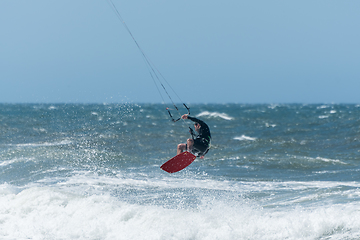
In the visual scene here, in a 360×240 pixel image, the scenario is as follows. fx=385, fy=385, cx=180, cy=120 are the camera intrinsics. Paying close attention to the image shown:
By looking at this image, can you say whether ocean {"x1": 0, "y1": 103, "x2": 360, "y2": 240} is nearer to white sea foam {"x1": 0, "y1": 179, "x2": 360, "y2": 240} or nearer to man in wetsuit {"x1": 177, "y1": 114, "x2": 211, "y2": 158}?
white sea foam {"x1": 0, "y1": 179, "x2": 360, "y2": 240}

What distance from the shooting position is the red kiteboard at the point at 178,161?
369 inches

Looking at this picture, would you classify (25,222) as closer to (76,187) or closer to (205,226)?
(76,187)

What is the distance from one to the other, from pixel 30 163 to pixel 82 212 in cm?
673

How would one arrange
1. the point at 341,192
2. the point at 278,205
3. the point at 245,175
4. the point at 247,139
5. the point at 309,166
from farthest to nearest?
the point at 247,139 < the point at 309,166 < the point at 245,175 < the point at 341,192 < the point at 278,205

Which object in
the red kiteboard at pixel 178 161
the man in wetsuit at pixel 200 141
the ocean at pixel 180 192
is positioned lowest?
the ocean at pixel 180 192

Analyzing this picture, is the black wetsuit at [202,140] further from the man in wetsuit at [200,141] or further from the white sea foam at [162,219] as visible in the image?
the white sea foam at [162,219]

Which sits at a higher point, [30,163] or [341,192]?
[341,192]

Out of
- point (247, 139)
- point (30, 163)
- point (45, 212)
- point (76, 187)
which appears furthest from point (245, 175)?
point (247, 139)

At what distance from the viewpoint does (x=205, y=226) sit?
24.0 ft

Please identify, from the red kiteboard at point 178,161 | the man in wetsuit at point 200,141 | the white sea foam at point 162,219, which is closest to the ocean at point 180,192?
the white sea foam at point 162,219

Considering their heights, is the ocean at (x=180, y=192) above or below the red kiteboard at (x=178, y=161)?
below

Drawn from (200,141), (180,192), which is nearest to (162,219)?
(200,141)

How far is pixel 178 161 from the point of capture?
9516mm

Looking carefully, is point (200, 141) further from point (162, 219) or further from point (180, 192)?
point (162, 219)
